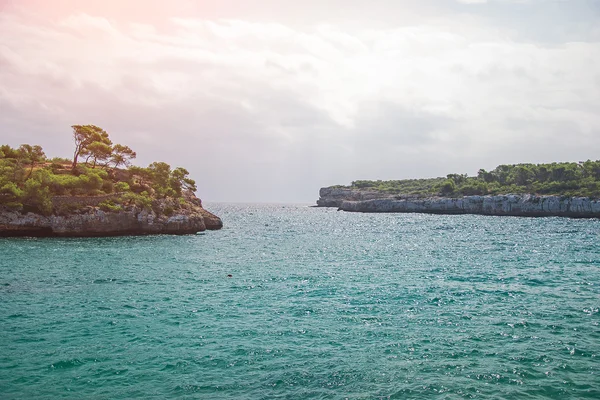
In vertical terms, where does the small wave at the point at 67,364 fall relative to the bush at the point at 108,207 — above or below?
below

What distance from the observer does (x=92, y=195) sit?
68.8m

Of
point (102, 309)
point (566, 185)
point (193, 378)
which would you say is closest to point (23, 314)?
point (102, 309)

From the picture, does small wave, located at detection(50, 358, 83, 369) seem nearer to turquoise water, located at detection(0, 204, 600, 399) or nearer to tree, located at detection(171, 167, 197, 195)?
turquoise water, located at detection(0, 204, 600, 399)

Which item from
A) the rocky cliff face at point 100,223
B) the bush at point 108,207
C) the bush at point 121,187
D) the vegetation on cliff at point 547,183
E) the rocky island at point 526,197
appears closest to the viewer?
the rocky cliff face at point 100,223

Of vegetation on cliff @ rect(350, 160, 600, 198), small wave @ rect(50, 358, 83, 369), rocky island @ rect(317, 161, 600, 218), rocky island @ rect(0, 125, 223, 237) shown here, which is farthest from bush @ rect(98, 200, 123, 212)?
vegetation on cliff @ rect(350, 160, 600, 198)

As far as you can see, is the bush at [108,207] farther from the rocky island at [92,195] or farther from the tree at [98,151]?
the tree at [98,151]

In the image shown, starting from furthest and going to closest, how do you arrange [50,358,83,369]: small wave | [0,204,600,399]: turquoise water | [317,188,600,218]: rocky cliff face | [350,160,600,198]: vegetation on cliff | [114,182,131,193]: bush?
[350,160,600,198]: vegetation on cliff, [317,188,600,218]: rocky cliff face, [114,182,131,193]: bush, [50,358,83,369]: small wave, [0,204,600,399]: turquoise water

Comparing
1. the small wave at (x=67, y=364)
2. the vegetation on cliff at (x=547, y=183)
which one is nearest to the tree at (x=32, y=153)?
the small wave at (x=67, y=364)

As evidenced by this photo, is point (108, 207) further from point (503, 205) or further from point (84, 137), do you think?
point (503, 205)

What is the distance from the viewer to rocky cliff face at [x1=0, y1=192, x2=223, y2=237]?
60625 mm

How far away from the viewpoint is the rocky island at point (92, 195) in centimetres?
6153

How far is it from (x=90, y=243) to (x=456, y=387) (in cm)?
5567

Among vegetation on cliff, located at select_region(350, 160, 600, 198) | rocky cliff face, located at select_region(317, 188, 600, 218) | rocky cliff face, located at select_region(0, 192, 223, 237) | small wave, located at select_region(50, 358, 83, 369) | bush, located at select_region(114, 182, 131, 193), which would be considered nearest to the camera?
small wave, located at select_region(50, 358, 83, 369)

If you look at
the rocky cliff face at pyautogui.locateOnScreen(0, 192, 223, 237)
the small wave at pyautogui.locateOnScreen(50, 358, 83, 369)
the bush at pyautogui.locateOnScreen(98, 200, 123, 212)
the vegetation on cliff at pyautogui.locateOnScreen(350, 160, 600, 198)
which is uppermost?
the vegetation on cliff at pyautogui.locateOnScreen(350, 160, 600, 198)
